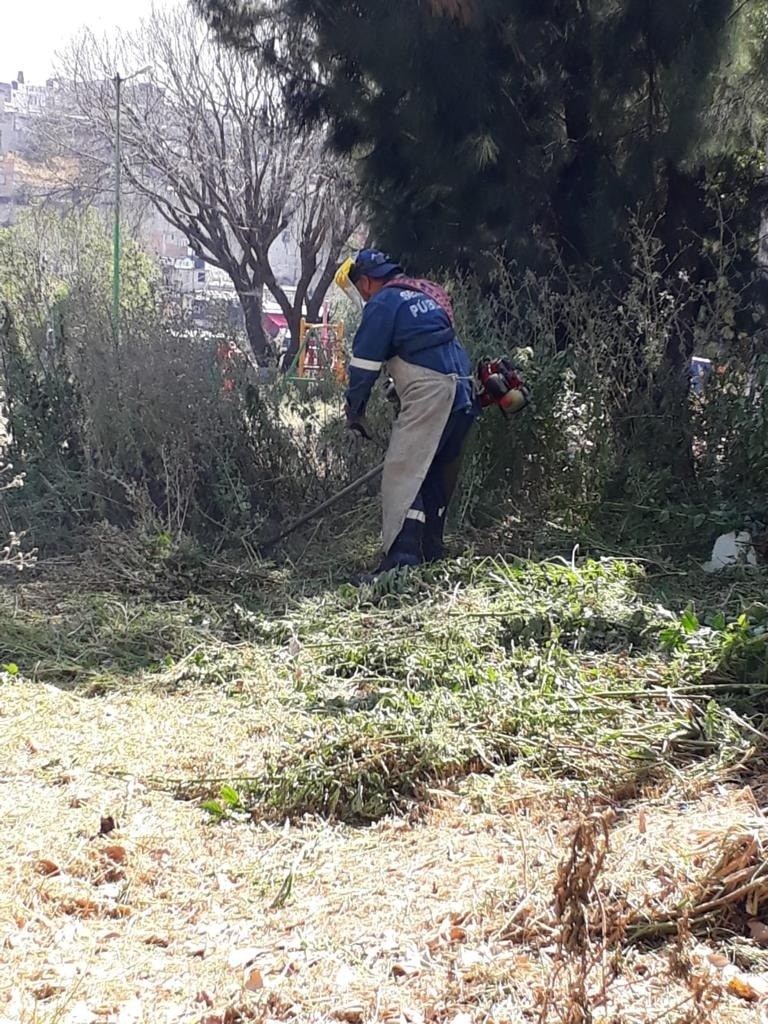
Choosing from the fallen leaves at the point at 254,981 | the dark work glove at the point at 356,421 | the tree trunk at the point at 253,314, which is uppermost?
the tree trunk at the point at 253,314

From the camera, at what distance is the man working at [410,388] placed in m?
6.36

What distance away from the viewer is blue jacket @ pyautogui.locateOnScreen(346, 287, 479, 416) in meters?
6.34

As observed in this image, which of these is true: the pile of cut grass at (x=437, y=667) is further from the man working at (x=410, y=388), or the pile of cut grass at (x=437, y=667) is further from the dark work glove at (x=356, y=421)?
the dark work glove at (x=356, y=421)

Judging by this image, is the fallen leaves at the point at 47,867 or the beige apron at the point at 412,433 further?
the beige apron at the point at 412,433

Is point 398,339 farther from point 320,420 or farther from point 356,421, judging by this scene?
point 320,420

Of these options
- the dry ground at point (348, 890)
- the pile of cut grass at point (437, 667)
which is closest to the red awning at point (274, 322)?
the pile of cut grass at point (437, 667)

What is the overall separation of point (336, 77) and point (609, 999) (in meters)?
7.61

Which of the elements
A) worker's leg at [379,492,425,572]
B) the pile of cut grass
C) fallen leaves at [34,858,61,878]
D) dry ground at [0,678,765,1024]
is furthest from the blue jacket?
fallen leaves at [34,858,61,878]

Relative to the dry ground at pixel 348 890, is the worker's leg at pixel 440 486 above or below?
above

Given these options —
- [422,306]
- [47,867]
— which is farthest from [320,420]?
[47,867]

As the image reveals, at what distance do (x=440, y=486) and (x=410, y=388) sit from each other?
2.07 feet

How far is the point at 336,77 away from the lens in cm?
860

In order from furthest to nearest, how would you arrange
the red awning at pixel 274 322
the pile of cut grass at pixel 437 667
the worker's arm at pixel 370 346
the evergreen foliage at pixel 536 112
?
1. the red awning at pixel 274 322
2. the evergreen foliage at pixel 536 112
3. the worker's arm at pixel 370 346
4. the pile of cut grass at pixel 437 667

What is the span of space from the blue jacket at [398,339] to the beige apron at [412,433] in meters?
0.07
